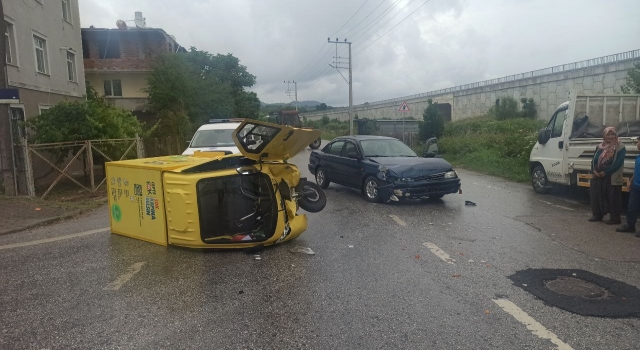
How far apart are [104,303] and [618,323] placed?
4.74 meters

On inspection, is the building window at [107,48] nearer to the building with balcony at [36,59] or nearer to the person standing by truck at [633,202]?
the building with balcony at [36,59]

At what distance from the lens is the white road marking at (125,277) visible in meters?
5.39

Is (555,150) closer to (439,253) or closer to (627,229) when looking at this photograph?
(627,229)

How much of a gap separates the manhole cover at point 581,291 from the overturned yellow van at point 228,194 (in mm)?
3154

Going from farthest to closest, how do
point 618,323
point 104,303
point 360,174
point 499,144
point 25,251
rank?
point 499,144 → point 360,174 → point 25,251 → point 104,303 → point 618,323

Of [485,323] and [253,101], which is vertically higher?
[253,101]

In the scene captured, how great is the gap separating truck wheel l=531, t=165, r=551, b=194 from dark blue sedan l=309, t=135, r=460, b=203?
2.71 m

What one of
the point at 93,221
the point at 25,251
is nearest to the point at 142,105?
the point at 93,221

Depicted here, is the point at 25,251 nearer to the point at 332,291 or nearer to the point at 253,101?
the point at 332,291

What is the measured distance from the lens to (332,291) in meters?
5.09

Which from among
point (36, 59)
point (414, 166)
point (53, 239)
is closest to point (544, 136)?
point (414, 166)

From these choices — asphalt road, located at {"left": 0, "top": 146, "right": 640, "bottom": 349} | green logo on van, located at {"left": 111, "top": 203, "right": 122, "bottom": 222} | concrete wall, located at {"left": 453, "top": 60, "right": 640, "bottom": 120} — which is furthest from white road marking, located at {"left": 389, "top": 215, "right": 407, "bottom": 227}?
concrete wall, located at {"left": 453, "top": 60, "right": 640, "bottom": 120}

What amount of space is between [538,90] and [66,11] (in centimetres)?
4164

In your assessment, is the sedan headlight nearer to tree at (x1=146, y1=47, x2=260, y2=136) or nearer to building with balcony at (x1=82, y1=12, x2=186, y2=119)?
tree at (x1=146, y1=47, x2=260, y2=136)
